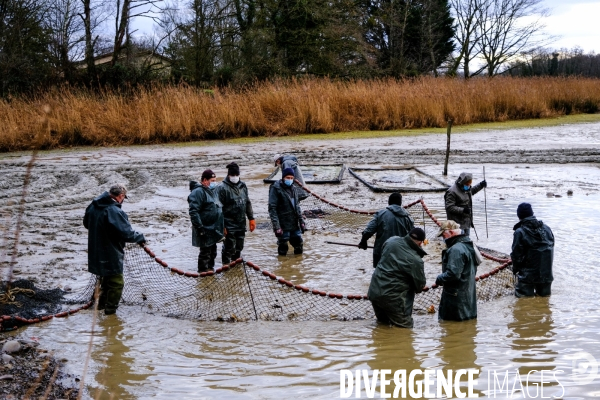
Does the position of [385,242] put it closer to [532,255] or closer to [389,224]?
[389,224]

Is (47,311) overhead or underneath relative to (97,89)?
underneath

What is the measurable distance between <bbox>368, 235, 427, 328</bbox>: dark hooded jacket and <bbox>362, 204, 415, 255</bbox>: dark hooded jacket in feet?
4.58

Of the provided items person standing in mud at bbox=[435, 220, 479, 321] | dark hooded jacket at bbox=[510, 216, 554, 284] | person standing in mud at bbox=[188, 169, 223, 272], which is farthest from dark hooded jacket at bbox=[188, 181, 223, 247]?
dark hooded jacket at bbox=[510, 216, 554, 284]

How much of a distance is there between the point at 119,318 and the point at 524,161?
15213 millimetres

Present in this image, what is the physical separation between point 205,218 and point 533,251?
4384 mm

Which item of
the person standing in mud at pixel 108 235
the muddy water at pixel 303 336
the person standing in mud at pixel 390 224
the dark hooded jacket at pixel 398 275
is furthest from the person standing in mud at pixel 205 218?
the dark hooded jacket at pixel 398 275

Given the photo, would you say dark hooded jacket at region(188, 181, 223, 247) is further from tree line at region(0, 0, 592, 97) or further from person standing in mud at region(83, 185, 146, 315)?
tree line at region(0, 0, 592, 97)

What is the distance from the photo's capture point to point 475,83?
30.9m

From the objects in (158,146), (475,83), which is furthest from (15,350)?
(475,83)

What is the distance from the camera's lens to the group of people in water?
7359 mm

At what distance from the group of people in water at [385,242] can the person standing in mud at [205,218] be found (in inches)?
0.5

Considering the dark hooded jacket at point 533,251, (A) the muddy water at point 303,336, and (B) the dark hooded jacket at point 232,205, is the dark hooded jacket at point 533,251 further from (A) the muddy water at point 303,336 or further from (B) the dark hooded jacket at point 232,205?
(B) the dark hooded jacket at point 232,205

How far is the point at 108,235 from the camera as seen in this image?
7.91 m

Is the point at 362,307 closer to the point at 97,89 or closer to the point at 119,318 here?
the point at 119,318
